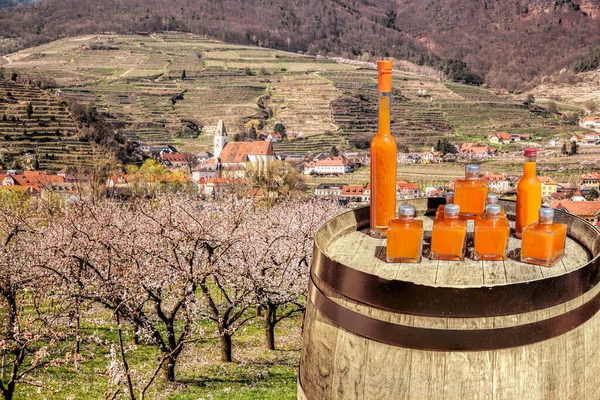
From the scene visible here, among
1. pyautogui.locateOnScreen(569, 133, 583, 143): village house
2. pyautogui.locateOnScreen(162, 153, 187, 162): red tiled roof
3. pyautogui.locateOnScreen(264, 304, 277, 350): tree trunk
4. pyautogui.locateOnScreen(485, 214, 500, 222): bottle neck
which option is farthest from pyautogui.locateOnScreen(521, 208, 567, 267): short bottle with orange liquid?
pyautogui.locateOnScreen(569, 133, 583, 143): village house

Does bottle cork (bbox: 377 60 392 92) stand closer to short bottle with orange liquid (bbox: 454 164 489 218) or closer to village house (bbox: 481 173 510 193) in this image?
short bottle with orange liquid (bbox: 454 164 489 218)

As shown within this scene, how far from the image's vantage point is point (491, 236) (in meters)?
2.23

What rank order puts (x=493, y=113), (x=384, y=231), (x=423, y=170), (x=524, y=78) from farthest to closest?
1. (x=524, y=78)
2. (x=493, y=113)
3. (x=423, y=170)
4. (x=384, y=231)

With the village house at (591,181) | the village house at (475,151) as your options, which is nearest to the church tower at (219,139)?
the village house at (475,151)

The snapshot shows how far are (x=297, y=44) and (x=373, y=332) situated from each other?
Result: 15296 cm

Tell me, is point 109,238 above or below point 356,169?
above

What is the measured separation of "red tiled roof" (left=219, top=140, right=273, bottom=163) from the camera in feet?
229

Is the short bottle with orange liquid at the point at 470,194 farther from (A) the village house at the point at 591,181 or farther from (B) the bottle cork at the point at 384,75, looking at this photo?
(A) the village house at the point at 591,181

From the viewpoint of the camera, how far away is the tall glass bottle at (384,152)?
232cm

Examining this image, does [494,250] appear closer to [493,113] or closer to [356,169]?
[356,169]

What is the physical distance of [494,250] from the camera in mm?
2244

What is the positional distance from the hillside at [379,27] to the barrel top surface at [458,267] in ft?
422

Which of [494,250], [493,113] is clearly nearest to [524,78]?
[493,113]

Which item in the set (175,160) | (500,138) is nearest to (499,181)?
(500,138)
